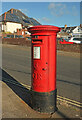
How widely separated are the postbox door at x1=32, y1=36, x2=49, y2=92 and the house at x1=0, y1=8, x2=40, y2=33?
43.5 m

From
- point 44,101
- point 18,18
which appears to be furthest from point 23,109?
point 18,18

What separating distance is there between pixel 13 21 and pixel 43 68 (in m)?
48.3

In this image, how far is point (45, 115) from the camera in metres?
3.19

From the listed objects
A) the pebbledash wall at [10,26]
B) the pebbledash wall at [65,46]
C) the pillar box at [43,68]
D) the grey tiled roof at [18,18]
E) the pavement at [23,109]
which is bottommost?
the pavement at [23,109]

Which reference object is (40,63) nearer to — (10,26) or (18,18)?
(10,26)

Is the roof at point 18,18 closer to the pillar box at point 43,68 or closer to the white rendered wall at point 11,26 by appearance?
the white rendered wall at point 11,26

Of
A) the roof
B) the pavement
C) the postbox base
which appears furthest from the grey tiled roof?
the postbox base

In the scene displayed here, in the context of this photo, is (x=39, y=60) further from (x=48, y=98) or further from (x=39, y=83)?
(x=48, y=98)

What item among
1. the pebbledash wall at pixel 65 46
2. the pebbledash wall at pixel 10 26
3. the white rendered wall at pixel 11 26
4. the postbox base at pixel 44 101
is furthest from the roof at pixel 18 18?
the postbox base at pixel 44 101

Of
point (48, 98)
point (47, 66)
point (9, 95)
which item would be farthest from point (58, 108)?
point (9, 95)

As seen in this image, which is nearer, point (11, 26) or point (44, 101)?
point (44, 101)

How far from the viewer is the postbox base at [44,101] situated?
3.24 meters

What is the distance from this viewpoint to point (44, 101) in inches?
128

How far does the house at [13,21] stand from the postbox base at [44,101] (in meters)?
43.6
